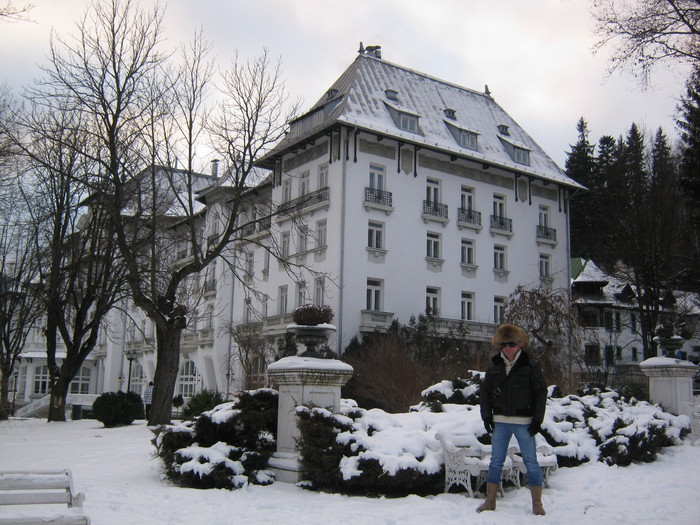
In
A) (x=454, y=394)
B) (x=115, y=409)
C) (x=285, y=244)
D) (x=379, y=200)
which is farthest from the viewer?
(x=285, y=244)

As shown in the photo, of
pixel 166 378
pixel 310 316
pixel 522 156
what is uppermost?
pixel 522 156

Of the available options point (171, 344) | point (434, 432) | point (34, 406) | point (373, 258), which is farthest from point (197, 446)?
point (34, 406)

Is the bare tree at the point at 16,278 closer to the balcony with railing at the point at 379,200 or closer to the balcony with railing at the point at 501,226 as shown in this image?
the balcony with railing at the point at 379,200

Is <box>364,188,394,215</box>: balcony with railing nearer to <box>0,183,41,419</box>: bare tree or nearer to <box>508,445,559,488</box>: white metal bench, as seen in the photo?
<box>0,183,41,419</box>: bare tree

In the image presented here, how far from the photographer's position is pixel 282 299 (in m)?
38.9

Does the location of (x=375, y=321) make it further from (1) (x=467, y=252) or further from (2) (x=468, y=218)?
(2) (x=468, y=218)

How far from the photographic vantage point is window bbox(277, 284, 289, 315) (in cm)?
3853

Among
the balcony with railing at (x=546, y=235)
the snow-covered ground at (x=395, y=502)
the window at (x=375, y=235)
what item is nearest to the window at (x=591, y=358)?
the balcony with railing at (x=546, y=235)

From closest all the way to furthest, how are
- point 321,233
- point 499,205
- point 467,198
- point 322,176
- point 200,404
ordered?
point 200,404 → point 321,233 → point 322,176 → point 467,198 → point 499,205

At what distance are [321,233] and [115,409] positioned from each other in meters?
15.7

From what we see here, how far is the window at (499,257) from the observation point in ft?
134

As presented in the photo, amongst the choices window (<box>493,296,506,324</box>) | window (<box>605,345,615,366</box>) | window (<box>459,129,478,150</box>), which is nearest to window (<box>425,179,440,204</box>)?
window (<box>459,129,478,150</box>)

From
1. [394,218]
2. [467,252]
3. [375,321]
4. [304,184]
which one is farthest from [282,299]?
Result: [467,252]

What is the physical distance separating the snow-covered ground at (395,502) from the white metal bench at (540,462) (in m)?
0.18
